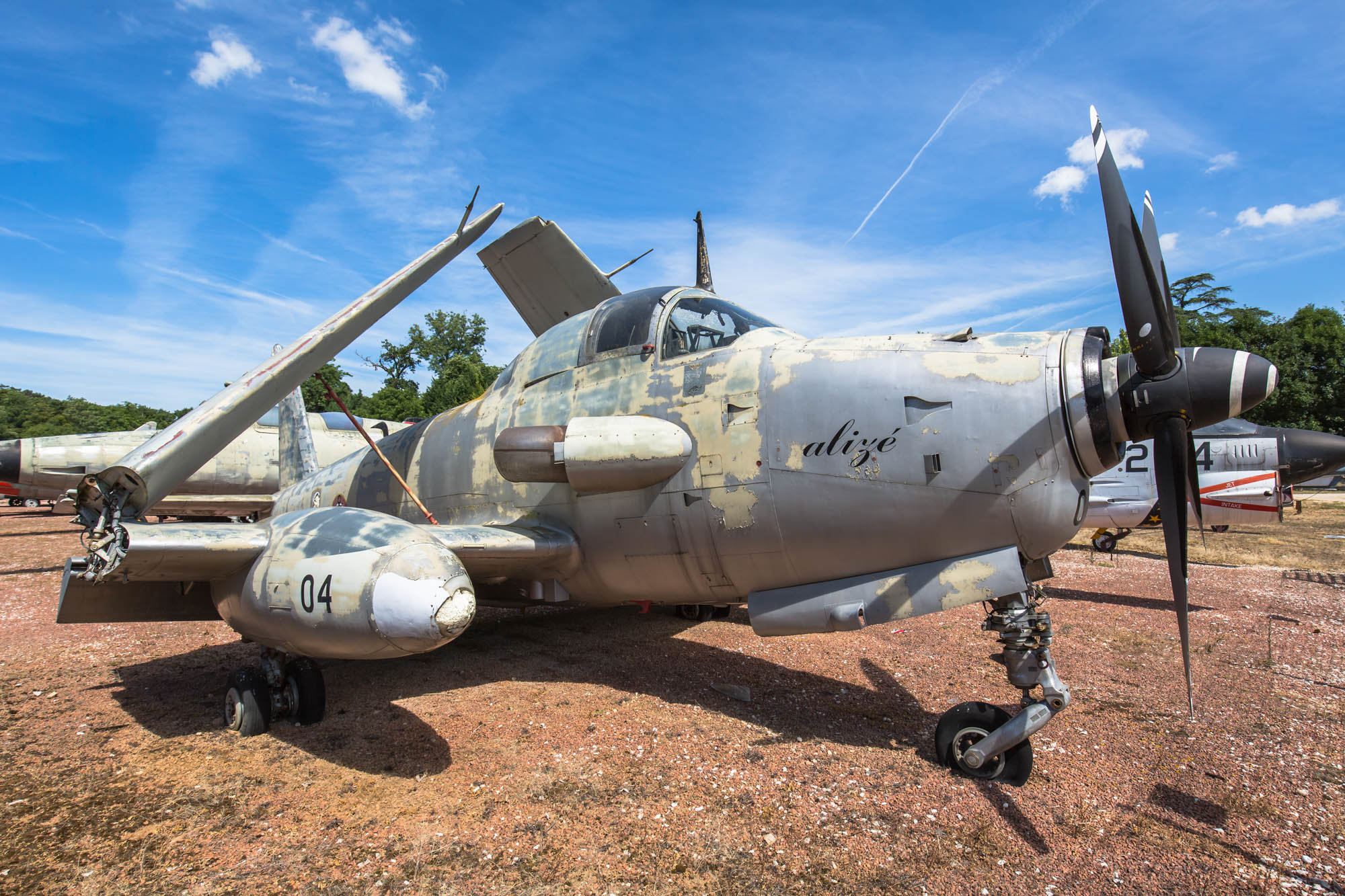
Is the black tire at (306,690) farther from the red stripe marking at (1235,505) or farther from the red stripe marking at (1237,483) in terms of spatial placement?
the red stripe marking at (1237,483)

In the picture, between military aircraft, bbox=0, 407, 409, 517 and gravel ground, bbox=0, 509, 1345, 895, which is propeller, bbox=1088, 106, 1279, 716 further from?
military aircraft, bbox=0, 407, 409, 517

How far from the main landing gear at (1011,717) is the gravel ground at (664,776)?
16cm

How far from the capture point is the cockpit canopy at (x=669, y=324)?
18.6 feet

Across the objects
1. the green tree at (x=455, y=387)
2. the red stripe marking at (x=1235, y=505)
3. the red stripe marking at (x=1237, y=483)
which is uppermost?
the green tree at (x=455, y=387)

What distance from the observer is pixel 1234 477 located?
41.6 ft

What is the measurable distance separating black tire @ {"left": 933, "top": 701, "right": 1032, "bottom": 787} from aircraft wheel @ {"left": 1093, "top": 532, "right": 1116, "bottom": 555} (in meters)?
13.6

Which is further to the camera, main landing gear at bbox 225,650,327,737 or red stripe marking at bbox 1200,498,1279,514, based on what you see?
red stripe marking at bbox 1200,498,1279,514

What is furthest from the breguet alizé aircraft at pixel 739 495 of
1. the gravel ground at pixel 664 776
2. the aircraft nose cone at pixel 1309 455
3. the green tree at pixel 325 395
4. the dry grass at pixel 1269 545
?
the green tree at pixel 325 395

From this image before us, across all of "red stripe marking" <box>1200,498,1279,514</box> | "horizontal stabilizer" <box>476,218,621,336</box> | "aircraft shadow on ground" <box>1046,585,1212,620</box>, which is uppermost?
"horizontal stabilizer" <box>476,218,621,336</box>

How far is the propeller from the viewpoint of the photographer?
384 centimetres

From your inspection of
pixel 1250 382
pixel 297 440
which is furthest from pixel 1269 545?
pixel 297 440

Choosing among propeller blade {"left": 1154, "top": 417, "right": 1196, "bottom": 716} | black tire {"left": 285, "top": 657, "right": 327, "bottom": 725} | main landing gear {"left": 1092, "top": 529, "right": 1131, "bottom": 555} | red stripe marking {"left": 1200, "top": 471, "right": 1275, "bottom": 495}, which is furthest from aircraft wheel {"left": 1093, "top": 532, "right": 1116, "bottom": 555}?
black tire {"left": 285, "top": 657, "right": 327, "bottom": 725}

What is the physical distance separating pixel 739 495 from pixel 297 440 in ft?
29.6

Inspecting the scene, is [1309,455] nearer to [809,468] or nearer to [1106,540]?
[1106,540]
